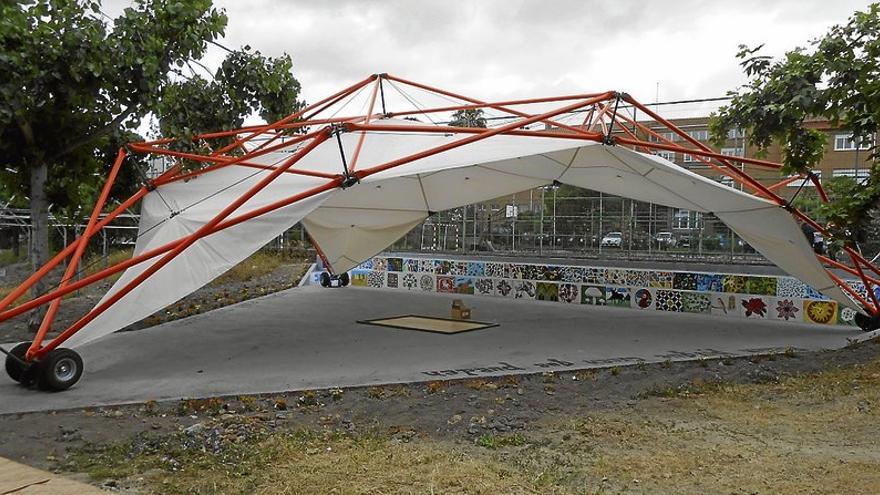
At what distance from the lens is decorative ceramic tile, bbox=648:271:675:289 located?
15930 millimetres

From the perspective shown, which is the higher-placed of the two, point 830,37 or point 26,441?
point 830,37

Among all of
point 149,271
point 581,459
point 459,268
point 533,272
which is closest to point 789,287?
point 533,272

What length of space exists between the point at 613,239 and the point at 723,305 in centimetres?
554

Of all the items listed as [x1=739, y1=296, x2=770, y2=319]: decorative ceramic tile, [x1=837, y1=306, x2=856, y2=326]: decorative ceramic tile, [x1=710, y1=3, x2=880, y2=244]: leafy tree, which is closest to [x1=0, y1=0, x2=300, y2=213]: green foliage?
[x1=710, y1=3, x2=880, y2=244]: leafy tree

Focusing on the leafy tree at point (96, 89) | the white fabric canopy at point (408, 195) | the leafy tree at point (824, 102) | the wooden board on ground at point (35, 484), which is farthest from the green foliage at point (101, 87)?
the leafy tree at point (824, 102)

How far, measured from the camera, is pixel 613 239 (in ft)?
66.7

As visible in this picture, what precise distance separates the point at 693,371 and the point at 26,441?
7205 millimetres

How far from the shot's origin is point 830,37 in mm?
10844

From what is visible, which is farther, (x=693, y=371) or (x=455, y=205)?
(x=455, y=205)

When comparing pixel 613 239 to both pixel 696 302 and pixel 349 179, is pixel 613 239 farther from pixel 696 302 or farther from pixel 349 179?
pixel 349 179

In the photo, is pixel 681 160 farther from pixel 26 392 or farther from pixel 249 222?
pixel 26 392

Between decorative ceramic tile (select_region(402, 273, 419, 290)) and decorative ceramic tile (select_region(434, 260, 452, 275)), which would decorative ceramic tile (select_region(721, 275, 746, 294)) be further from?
decorative ceramic tile (select_region(402, 273, 419, 290))

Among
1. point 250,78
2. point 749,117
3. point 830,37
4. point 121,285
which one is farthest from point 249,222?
point 830,37

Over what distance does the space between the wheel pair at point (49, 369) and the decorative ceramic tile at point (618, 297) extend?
463 inches
